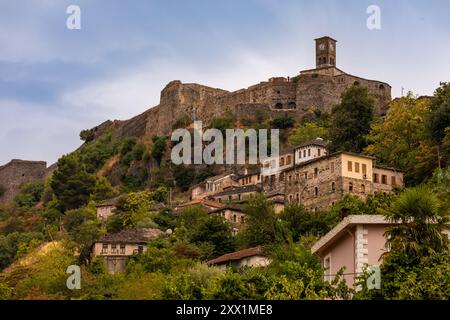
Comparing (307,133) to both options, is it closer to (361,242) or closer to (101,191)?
(101,191)

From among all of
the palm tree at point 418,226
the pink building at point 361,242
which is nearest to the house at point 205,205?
the pink building at point 361,242

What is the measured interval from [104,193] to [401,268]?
8546 centimetres

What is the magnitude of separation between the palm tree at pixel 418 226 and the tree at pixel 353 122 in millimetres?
57265

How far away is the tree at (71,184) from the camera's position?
112m

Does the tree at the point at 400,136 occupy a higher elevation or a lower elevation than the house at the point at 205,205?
higher

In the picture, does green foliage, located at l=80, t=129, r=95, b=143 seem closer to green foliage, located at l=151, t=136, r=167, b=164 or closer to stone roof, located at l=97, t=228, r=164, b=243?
green foliage, located at l=151, t=136, r=167, b=164

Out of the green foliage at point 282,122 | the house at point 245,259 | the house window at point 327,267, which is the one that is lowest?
the house window at point 327,267

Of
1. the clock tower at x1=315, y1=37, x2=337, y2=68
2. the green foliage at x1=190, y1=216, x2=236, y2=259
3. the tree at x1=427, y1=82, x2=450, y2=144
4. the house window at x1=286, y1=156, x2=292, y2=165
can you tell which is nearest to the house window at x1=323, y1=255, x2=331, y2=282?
the green foliage at x1=190, y1=216, x2=236, y2=259

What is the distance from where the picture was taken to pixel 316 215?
70250 mm

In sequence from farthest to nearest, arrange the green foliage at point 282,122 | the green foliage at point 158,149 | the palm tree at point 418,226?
the green foliage at point 158,149 → the green foliage at point 282,122 → the palm tree at point 418,226

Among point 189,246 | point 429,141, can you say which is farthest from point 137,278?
point 429,141

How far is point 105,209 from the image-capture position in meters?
100

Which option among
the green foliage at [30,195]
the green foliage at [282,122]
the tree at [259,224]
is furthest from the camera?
the green foliage at [30,195]

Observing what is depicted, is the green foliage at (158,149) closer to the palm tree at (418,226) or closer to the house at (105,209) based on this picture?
the house at (105,209)
